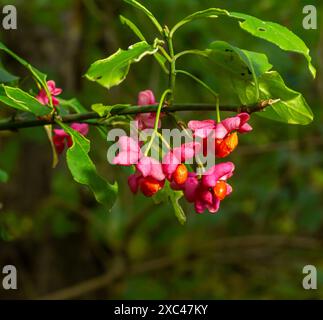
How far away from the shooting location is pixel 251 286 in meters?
2.91

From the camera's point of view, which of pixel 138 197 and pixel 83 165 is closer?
pixel 83 165

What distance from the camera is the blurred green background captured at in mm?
2449

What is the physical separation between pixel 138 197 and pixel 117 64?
1949mm

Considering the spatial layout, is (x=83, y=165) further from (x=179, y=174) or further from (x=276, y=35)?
(x=276, y=35)

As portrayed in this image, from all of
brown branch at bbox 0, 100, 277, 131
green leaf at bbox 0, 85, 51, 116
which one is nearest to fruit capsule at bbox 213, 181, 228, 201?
brown branch at bbox 0, 100, 277, 131

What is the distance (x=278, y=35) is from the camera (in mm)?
787

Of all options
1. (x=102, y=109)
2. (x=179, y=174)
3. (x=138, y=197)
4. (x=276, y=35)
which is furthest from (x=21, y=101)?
(x=138, y=197)

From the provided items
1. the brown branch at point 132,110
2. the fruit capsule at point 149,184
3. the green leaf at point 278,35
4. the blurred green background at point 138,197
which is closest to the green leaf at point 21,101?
the brown branch at point 132,110

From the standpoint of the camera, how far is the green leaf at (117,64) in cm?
79

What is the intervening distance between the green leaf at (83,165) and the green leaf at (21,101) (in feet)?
0.13

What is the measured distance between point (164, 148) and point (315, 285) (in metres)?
1.78

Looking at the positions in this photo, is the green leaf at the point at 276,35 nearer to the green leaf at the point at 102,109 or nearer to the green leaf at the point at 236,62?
the green leaf at the point at 236,62
